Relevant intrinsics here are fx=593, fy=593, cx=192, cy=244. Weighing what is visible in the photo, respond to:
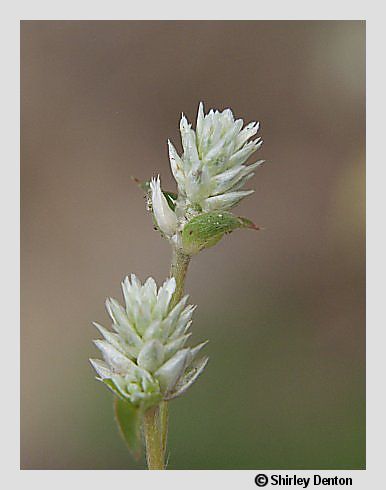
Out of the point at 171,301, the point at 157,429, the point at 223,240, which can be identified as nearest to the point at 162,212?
the point at 171,301

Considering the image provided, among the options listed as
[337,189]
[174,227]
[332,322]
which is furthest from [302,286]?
[174,227]

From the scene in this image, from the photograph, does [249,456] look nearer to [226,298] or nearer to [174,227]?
[226,298]

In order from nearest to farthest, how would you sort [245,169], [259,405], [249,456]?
[245,169], [249,456], [259,405]

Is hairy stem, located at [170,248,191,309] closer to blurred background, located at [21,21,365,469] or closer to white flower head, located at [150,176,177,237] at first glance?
white flower head, located at [150,176,177,237]

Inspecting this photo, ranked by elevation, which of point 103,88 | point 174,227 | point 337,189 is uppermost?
point 103,88

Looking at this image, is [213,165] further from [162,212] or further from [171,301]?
[171,301]

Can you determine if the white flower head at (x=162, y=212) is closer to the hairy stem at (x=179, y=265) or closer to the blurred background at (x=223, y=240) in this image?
the hairy stem at (x=179, y=265)

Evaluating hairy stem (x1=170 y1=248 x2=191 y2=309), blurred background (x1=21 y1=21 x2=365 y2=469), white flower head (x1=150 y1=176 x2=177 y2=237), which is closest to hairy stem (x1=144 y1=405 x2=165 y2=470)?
hairy stem (x1=170 y1=248 x2=191 y2=309)
